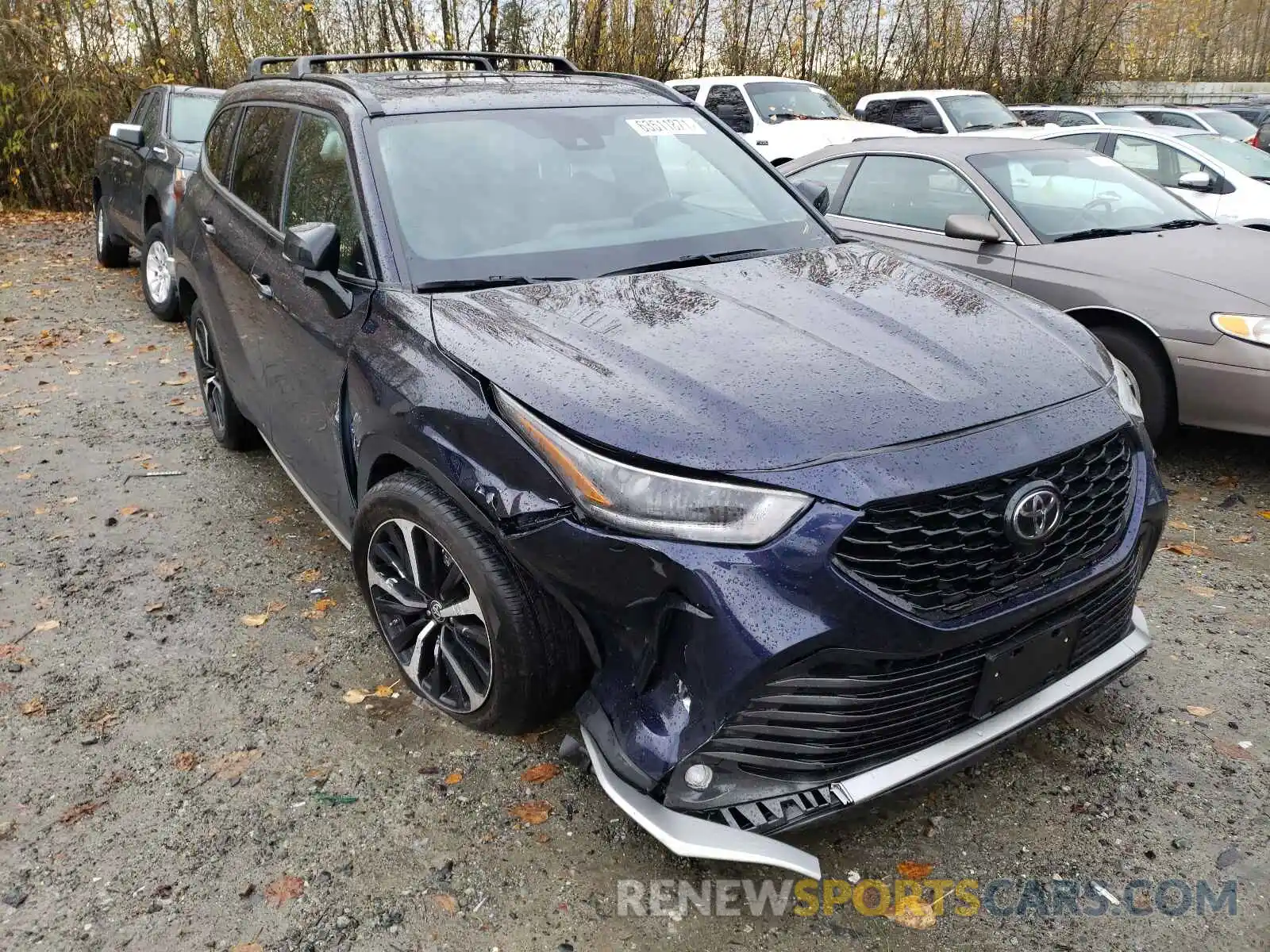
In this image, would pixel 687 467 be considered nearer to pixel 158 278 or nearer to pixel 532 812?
pixel 532 812

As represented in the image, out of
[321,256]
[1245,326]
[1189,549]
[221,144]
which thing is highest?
[221,144]

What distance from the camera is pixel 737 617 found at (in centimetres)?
209

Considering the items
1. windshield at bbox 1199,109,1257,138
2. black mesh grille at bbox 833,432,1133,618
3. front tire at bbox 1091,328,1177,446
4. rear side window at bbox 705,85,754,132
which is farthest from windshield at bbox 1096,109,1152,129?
black mesh grille at bbox 833,432,1133,618

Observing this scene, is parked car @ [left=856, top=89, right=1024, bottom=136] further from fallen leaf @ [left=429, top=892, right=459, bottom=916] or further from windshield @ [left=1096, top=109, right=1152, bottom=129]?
fallen leaf @ [left=429, top=892, right=459, bottom=916]

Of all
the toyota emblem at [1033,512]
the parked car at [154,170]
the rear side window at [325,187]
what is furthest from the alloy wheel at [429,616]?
the parked car at [154,170]

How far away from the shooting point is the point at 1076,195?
5.71 metres

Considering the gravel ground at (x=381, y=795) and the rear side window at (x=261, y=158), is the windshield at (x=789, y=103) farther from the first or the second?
the gravel ground at (x=381, y=795)

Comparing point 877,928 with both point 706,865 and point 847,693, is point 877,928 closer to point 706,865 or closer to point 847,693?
point 706,865

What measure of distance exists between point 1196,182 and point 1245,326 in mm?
5314

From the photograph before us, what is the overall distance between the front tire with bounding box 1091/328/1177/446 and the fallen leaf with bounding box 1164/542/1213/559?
0.71 metres

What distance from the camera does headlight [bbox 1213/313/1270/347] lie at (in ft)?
14.4

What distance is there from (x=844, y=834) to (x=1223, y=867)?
92 cm

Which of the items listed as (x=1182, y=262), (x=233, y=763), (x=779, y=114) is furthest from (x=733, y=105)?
(x=233, y=763)

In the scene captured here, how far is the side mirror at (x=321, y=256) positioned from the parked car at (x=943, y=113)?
1279 centimetres
